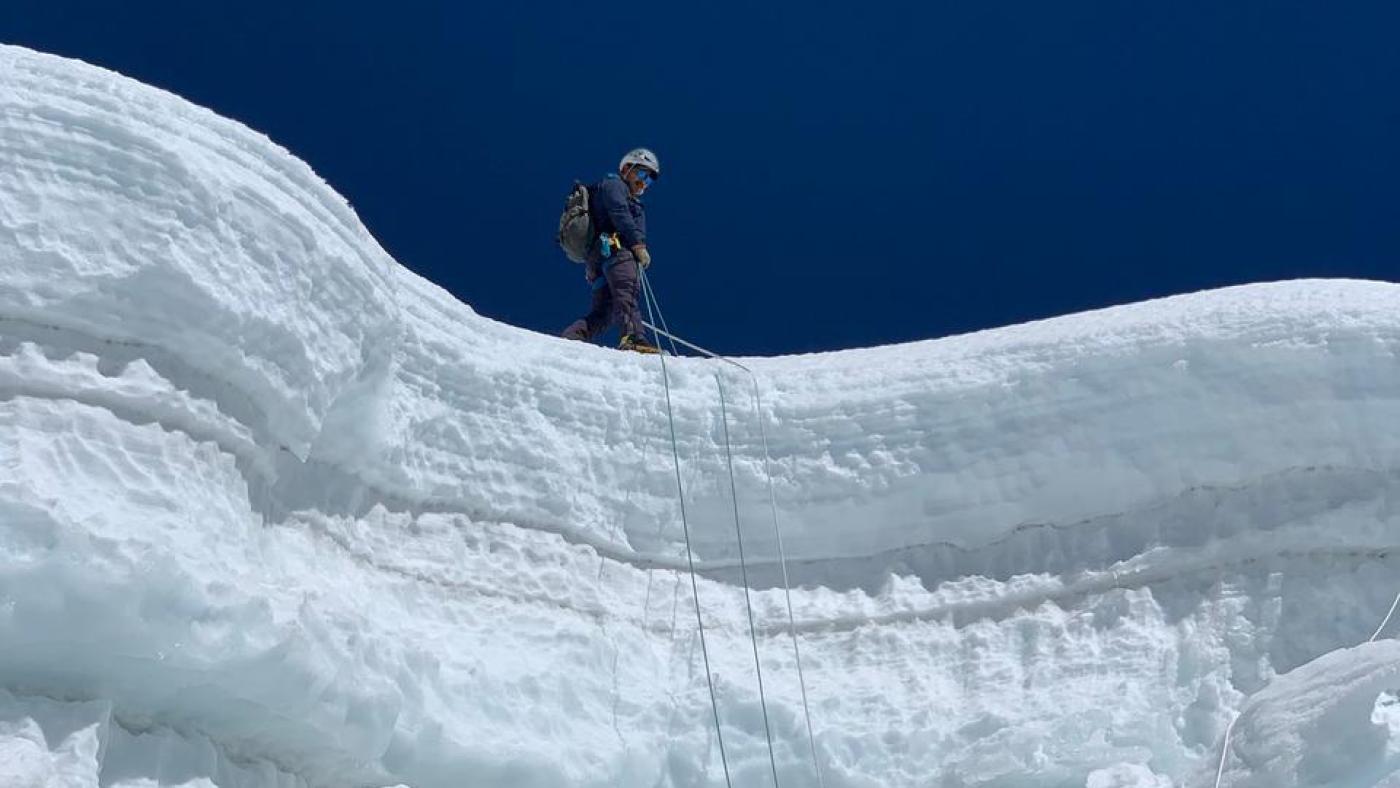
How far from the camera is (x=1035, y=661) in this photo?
8.09 metres

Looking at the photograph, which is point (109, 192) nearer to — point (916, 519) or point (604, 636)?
point (604, 636)

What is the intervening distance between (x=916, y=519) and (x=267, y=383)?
3.48 metres

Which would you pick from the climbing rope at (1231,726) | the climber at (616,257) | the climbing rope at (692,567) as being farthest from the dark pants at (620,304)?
the climbing rope at (1231,726)

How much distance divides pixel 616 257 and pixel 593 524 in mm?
3106

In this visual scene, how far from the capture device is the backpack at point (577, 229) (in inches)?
439

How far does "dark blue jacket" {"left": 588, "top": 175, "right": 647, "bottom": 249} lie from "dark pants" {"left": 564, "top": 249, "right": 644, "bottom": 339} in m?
0.13

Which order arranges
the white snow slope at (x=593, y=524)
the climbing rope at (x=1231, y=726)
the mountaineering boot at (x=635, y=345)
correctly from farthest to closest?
the mountaineering boot at (x=635, y=345), the climbing rope at (x=1231, y=726), the white snow slope at (x=593, y=524)

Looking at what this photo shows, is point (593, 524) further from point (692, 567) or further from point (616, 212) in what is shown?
point (616, 212)

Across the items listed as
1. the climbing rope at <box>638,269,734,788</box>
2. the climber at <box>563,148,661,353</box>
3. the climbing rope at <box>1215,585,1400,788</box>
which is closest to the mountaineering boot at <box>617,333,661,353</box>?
the climber at <box>563,148,661,353</box>

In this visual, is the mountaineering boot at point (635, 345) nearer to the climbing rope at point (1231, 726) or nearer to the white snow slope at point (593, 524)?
the white snow slope at point (593, 524)

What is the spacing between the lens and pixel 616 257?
1106 cm

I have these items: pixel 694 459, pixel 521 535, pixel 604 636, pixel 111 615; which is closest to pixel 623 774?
pixel 604 636

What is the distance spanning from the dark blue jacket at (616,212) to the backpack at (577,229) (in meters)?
0.05

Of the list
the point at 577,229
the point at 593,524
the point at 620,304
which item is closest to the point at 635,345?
the point at 620,304
